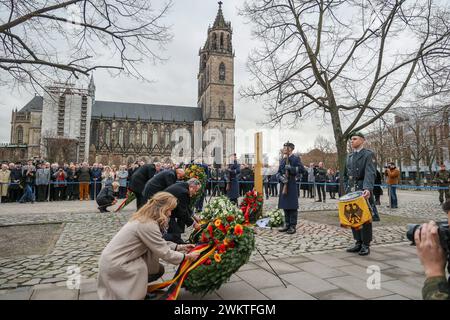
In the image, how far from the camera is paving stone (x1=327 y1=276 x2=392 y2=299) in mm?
3344

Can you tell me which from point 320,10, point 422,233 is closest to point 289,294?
point 422,233

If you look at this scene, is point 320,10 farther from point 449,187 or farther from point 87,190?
point 87,190

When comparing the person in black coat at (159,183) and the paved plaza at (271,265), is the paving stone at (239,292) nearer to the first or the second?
the paved plaza at (271,265)

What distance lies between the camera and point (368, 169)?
561cm

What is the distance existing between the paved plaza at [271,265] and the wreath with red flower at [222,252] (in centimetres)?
50

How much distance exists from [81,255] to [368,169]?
5.50m

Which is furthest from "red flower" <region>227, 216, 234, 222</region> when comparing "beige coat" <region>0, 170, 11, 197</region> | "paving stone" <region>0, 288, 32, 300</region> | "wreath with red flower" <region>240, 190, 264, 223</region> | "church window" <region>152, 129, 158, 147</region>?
"church window" <region>152, 129, 158, 147</region>

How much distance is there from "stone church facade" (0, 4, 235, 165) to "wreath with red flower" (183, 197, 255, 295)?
58.6 metres

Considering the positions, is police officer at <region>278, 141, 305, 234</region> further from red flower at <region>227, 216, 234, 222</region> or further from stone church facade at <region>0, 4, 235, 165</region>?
stone church facade at <region>0, 4, 235, 165</region>

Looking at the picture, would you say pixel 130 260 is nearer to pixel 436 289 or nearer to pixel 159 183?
pixel 436 289

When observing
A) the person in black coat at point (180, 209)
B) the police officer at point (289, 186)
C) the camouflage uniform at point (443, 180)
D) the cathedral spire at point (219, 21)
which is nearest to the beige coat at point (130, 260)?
the person in black coat at point (180, 209)

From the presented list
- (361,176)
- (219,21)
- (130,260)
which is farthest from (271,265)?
(219,21)

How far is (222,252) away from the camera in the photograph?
9.94ft

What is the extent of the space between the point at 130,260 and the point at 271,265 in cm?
240
